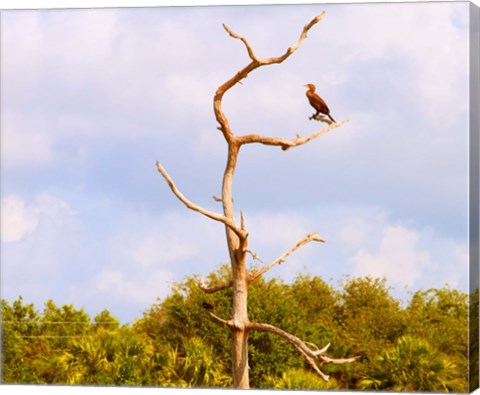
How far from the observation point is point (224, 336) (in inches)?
492

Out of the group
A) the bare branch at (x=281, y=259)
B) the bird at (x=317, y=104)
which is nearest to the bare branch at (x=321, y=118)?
the bird at (x=317, y=104)

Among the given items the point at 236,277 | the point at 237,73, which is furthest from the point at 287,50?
the point at 236,277

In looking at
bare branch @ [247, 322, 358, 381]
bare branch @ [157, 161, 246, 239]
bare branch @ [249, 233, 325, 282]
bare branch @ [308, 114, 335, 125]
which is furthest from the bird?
bare branch @ [247, 322, 358, 381]

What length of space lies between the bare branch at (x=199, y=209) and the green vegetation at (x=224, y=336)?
2.05m

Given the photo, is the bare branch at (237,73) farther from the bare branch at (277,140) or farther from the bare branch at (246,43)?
the bare branch at (277,140)

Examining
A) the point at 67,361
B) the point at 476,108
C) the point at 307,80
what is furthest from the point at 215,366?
the point at 476,108

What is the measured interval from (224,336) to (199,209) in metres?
2.58

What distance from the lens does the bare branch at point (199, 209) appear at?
34.0ft

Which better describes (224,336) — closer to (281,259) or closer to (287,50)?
(281,259)

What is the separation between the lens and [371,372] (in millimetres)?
11961

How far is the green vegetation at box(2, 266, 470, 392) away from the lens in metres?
12.0

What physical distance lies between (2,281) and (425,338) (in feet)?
15.7

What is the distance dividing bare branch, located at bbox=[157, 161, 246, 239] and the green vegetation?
80.6 inches

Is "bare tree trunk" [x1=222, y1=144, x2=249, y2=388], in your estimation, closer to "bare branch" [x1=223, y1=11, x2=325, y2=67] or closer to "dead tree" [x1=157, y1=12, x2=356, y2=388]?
"dead tree" [x1=157, y1=12, x2=356, y2=388]
